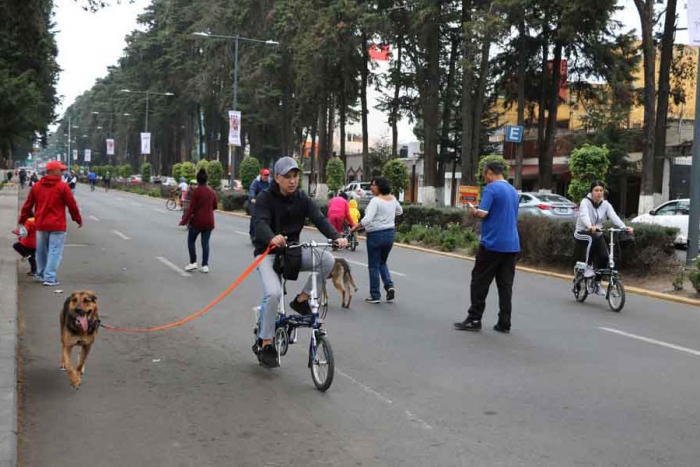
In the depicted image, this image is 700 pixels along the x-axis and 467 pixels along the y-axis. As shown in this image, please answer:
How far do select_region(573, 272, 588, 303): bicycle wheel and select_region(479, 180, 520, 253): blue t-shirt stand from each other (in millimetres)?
3106

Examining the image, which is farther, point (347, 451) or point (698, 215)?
point (698, 215)

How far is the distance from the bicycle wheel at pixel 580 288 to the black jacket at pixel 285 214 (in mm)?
6325

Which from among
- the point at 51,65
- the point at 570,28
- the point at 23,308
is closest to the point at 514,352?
the point at 23,308

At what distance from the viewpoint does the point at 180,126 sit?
83875 mm

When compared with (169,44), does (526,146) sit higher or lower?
lower

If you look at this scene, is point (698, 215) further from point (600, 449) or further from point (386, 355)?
point (600, 449)

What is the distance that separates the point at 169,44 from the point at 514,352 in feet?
224

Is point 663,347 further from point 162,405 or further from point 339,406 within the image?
point 162,405

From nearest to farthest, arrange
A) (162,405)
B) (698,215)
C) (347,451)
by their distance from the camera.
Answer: (347,451)
(162,405)
(698,215)

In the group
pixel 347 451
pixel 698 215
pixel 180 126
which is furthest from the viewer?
pixel 180 126

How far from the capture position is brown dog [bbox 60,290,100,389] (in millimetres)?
6340

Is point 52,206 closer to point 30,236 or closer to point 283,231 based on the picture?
point 30,236

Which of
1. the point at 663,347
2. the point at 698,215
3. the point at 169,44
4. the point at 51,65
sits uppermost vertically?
the point at 169,44

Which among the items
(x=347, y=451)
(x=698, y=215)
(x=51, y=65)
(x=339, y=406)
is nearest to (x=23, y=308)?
(x=339, y=406)
